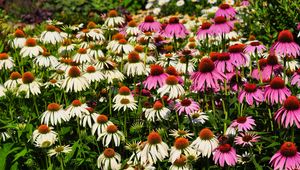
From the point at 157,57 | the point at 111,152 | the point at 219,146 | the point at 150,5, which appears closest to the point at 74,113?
the point at 111,152

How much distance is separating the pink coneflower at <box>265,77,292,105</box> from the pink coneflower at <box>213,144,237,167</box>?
53 centimetres

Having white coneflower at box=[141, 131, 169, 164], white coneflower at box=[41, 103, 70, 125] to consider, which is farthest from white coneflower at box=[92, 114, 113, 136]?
white coneflower at box=[141, 131, 169, 164]

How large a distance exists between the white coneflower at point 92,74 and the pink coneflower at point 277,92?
1.60 m

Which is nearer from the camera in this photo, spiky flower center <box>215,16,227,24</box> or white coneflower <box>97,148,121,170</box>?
white coneflower <box>97,148,121,170</box>

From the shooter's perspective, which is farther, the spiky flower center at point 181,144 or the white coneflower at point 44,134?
the white coneflower at point 44,134

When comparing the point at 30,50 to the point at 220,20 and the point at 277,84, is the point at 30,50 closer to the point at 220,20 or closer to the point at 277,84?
the point at 220,20

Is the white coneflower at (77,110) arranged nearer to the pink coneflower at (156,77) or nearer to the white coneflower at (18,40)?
the pink coneflower at (156,77)

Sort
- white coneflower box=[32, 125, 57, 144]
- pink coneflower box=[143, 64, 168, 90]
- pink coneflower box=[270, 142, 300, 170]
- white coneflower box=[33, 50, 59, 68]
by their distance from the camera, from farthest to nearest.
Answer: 1. white coneflower box=[33, 50, 59, 68]
2. pink coneflower box=[143, 64, 168, 90]
3. white coneflower box=[32, 125, 57, 144]
4. pink coneflower box=[270, 142, 300, 170]

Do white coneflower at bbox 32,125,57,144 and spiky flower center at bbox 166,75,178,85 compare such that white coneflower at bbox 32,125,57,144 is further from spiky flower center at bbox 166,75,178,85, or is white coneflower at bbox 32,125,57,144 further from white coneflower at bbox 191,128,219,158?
white coneflower at bbox 191,128,219,158

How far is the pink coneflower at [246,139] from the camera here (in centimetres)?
383

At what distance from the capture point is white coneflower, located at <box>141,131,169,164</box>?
12.3ft

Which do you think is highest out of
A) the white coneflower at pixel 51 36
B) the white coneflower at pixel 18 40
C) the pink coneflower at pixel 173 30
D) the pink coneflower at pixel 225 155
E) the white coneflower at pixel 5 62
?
the pink coneflower at pixel 173 30

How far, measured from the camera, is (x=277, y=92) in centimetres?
391

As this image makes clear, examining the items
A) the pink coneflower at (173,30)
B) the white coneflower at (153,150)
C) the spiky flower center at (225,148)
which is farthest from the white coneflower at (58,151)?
the pink coneflower at (173,30)
